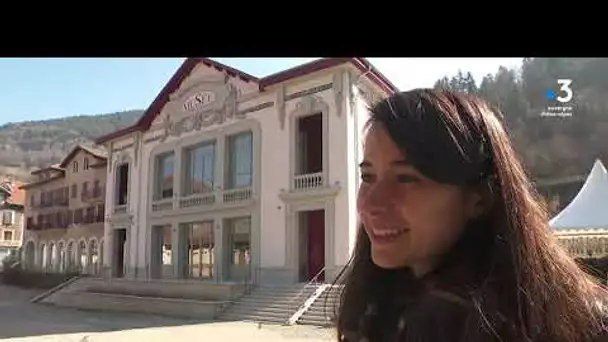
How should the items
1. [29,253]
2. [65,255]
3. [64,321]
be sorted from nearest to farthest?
[64,321], [65,255], [29,253]

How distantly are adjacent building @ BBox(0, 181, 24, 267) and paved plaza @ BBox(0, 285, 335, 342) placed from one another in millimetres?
31514

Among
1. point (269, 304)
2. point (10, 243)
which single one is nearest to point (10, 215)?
point (10, 243)

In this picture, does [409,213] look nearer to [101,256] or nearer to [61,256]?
[101,256]

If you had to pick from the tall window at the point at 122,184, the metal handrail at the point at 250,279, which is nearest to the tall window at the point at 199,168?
the metal handrail at the point at 250,279

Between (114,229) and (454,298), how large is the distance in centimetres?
2397

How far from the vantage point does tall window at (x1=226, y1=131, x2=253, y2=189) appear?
17594 mm

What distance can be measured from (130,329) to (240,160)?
7374 mm

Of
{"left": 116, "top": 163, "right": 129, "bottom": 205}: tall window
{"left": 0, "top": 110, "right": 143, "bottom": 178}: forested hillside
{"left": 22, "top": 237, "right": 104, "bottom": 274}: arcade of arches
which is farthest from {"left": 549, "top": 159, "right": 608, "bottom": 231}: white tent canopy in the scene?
{"left": 0, "top": 110, "right": 143, "bottom": 178}: forested hillside

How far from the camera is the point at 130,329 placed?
1194 cm

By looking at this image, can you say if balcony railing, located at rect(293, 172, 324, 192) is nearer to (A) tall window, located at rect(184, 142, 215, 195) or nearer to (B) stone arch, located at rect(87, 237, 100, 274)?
(A) tall window, located at rect(184, 142, 215, 195)
